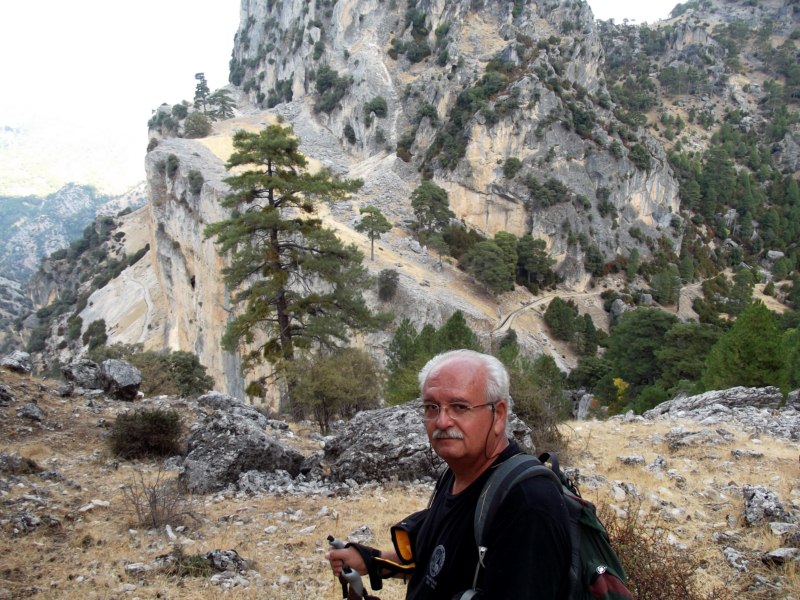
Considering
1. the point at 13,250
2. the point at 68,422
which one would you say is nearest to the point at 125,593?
the point at 68,422

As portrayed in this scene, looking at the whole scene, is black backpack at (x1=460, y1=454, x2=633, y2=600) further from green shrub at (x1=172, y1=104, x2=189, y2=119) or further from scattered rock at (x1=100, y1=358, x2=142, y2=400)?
green shrub at (x1=172, y1=104, x2=189, y2=119)

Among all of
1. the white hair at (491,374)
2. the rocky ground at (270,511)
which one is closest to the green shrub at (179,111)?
the rocky ground at (270,511)

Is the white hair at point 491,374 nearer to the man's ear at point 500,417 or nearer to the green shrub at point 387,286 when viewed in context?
the man's ear at point 500,417

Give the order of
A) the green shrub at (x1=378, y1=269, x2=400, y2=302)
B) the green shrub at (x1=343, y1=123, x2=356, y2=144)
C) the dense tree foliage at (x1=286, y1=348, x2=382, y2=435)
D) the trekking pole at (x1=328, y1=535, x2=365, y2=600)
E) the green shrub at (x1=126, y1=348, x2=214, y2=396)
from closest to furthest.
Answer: the trekking pole at (x1=328, y1=535, x2=365, y2=600), the dense tree foliage at (x1=286, y1=348, x2=382, y2=435), the green shrub at (x1=126, y1=348, x2=214, y2=396), the green shrub at (x1=378, y1=269, x2=400, y2=302), the green shrub at (x1=343, y1=123, x2=356, y2=144)

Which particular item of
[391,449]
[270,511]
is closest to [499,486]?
[270,511]

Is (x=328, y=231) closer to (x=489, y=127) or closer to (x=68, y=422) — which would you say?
(x=68, y=422)

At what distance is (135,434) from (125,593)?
16.6ft

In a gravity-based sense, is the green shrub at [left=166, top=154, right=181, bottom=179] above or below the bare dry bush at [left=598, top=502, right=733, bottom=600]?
above

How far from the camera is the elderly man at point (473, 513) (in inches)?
69.0

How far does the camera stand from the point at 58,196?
18900 cm

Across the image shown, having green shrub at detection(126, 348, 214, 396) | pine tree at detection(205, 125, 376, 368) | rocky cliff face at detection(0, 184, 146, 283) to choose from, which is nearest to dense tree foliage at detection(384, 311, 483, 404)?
pine tree at detection(205, 125, 376, 368)

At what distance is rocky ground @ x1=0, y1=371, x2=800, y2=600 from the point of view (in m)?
5.04

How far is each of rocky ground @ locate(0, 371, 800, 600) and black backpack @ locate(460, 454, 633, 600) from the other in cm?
362

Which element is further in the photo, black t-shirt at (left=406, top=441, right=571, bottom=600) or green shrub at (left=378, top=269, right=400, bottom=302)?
green shrub at (left=378, top=269, right=400, bottom=302)
